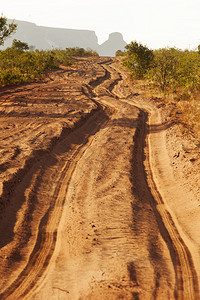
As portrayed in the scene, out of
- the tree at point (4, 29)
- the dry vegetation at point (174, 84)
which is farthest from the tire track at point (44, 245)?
the tree at point (4, 29)

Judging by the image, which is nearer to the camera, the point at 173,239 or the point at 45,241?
the point at 45,241

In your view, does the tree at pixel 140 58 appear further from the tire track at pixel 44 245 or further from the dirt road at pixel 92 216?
the tire track at pixel 44 245

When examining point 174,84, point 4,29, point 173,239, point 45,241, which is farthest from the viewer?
point 174,84

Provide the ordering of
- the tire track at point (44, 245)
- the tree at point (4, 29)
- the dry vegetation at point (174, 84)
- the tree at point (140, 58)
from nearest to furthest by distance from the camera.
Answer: the tire track at point (44, 245) < the dry vegetation at point (174, 84) < the tree at point (4, 29) < the tree at point (140, 58)

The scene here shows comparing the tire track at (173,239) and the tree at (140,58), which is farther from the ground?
the tree at (140,58)

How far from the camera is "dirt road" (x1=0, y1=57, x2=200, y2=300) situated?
3.48m

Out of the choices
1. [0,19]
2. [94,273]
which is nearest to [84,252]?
[94,273]

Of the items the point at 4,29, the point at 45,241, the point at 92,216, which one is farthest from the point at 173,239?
the point at 4,29

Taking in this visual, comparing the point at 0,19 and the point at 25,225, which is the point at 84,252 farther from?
the point at 0,19

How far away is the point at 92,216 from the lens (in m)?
4.98

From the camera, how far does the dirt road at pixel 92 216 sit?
3.48 metres

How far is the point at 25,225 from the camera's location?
4734mm

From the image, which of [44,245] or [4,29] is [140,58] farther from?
[44,245]

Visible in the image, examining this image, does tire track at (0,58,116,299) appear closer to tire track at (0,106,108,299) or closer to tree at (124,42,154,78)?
tire track at (0,106,108,299)
